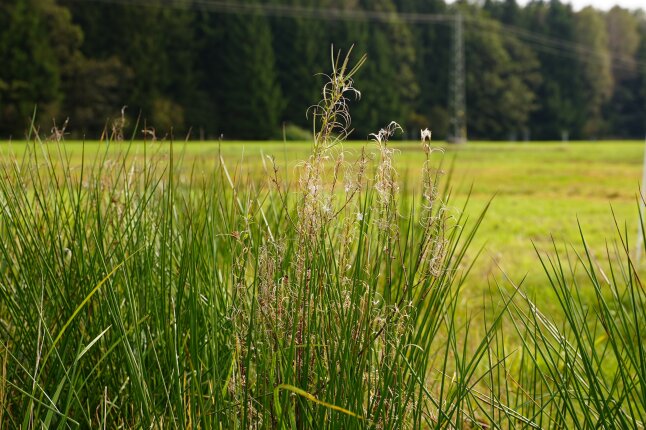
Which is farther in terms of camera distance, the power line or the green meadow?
the power line

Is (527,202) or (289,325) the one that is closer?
(289,325)

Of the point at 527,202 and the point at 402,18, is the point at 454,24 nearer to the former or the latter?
the point at 402,18

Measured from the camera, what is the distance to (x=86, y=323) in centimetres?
170

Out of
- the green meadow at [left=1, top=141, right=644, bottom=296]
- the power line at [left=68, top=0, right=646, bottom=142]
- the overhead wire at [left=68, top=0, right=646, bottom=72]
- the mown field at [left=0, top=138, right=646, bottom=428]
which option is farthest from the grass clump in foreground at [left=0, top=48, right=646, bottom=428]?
the overhead wire at [left=68, top=0, right=646, bottom=72]

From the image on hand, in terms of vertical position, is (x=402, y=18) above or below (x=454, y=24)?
above

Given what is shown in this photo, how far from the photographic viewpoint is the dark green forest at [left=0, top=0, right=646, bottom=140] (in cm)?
3891

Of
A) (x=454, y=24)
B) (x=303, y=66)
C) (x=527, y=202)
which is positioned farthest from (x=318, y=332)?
(x=454, y=24)

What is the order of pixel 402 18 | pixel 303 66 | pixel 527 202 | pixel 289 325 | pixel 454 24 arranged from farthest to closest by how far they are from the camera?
pixel 402 18 < pixel 454 24 < pixel 303 66 < pixel 527 202 < pixel 289 325

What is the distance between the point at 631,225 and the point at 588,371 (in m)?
8.51

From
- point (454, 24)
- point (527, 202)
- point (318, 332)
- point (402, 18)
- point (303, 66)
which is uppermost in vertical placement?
point (402, 18)

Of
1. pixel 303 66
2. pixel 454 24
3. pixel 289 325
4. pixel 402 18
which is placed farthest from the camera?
pixel 402 18

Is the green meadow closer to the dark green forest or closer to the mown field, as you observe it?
the mown field

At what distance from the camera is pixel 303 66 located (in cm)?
4884

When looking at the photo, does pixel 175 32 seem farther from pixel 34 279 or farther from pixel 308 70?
pixel 34 279
